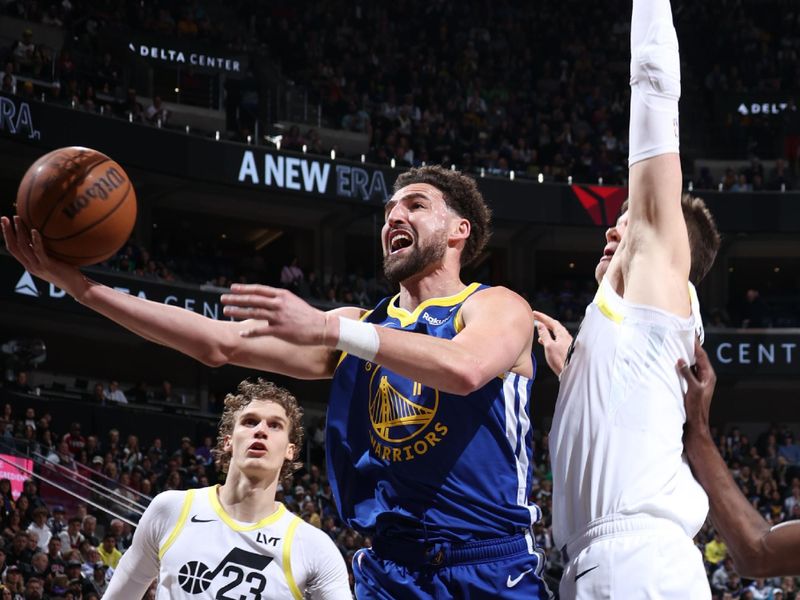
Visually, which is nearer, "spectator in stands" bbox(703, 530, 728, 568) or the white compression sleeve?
the white compression sleeve

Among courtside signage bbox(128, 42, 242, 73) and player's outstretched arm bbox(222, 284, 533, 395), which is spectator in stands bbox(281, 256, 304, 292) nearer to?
courtside signage bbox(128, 42, 242, 73)

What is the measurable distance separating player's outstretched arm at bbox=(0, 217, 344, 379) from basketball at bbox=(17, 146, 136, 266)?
0.06 metres

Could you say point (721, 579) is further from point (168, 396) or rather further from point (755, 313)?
point (755, 313)

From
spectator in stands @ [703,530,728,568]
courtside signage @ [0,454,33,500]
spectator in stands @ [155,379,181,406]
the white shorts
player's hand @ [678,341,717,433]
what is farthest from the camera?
spectator in stands @ [155,379,181,406]

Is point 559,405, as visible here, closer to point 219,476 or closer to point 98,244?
point 98,244

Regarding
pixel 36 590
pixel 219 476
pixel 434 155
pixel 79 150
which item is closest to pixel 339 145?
pixel 434 155

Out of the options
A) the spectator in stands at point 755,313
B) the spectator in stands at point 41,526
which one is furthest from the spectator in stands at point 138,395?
the spectator in stands at point 755,313

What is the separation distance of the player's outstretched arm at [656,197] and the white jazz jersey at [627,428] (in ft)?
0.26

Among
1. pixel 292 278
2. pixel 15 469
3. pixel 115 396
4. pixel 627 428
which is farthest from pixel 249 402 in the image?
pixel 292 278

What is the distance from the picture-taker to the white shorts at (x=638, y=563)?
3.30 m

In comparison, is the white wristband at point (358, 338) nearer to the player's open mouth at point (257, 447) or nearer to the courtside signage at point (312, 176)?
the player's open mouth at point (257, 447)

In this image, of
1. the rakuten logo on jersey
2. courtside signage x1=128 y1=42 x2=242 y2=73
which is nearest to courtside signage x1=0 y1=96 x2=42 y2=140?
courtside signage x1=128 y1=42 x2=242 y2=73

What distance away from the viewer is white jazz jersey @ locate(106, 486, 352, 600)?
5.07 meters

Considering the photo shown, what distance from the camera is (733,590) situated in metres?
16.8
